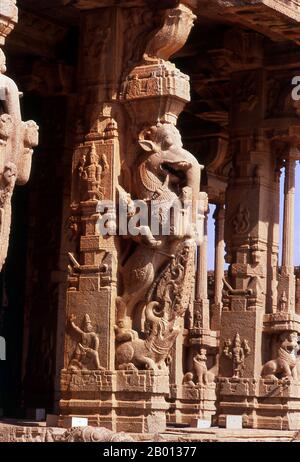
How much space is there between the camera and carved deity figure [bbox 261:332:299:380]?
25969mm

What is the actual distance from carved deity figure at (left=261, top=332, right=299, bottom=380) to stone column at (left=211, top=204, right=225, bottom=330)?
3884 mm

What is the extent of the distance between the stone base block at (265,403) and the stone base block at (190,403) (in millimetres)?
1871

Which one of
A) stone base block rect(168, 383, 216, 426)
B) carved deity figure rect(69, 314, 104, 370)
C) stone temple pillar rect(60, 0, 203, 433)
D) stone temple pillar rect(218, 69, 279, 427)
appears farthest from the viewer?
stone base block rect(168, 383, 216, 426)

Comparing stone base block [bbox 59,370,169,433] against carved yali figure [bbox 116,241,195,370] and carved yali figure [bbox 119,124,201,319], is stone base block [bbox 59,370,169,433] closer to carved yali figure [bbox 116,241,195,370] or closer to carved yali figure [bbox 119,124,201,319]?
carved yali figure [bbox 116,241,195,370]

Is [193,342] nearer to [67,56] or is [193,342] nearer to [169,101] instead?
[67,56]

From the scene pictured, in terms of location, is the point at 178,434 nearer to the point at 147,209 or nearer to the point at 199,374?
the point at 147,209

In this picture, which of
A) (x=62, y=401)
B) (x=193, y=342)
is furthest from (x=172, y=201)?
(x=193, y=342)

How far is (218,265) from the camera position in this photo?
30.7 meters

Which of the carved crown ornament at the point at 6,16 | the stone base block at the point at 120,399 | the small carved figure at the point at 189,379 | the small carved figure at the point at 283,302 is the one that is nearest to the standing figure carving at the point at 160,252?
the stone base block at the point at 120,399

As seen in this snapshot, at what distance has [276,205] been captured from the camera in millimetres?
26703

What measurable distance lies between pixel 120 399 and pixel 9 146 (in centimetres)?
469

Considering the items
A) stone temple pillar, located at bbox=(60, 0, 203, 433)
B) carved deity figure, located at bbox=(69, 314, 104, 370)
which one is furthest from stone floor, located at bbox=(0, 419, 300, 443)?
carved deity figure, located at bbox=(69, 314, 104, 370)

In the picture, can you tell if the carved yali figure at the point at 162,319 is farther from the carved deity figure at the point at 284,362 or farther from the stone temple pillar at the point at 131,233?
the carved deity figure at the point at 284,362

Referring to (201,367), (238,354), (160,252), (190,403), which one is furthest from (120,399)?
(201,367)
